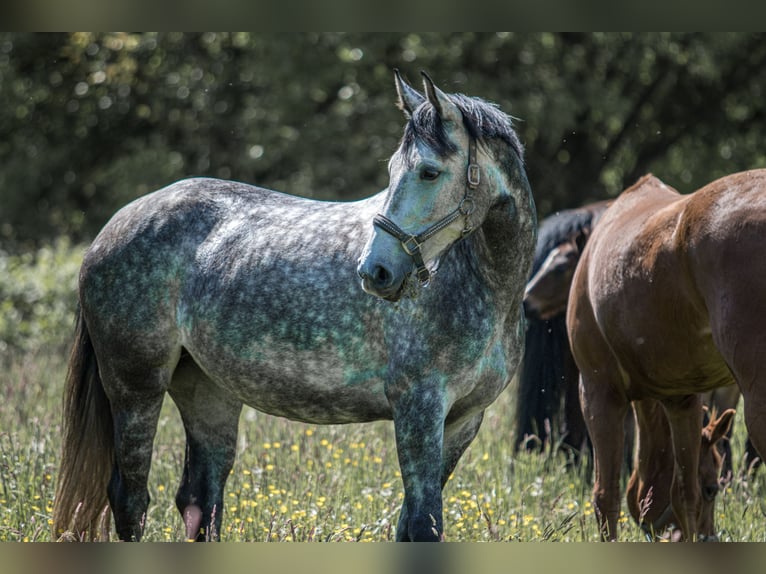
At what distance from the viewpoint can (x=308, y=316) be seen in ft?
11.9

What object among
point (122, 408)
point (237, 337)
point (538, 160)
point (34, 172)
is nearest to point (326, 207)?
point (237, 337)

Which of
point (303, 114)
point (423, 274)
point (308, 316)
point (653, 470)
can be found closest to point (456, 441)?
point (308, 316)

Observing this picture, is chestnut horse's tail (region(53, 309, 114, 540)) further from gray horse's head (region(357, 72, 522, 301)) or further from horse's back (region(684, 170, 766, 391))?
horse's back (region(684, 170, 766, 391))

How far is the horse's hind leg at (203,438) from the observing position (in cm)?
436

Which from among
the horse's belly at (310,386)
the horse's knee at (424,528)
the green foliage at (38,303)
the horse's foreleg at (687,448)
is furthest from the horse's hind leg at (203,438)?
the green foliage at (38,303)

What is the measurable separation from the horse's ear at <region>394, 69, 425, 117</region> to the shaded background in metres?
9.31

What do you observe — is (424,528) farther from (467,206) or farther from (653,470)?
(653,470)

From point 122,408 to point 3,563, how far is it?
2.64m

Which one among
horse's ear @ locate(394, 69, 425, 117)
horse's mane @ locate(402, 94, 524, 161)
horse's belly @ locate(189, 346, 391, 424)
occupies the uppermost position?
horse's ear @ locate(394, 69, 425, 117)

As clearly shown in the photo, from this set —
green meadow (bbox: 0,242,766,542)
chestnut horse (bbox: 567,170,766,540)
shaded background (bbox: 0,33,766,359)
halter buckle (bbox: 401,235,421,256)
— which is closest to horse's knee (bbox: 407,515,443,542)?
green meadow (bbox: 0,242,766,542)

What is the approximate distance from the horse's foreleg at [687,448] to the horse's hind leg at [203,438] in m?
2.05

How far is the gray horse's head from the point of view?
313 centimetres

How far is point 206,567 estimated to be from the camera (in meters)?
1.53

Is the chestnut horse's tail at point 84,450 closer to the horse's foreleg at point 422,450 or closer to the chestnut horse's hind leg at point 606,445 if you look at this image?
the horse's foreleg at point 422,450
